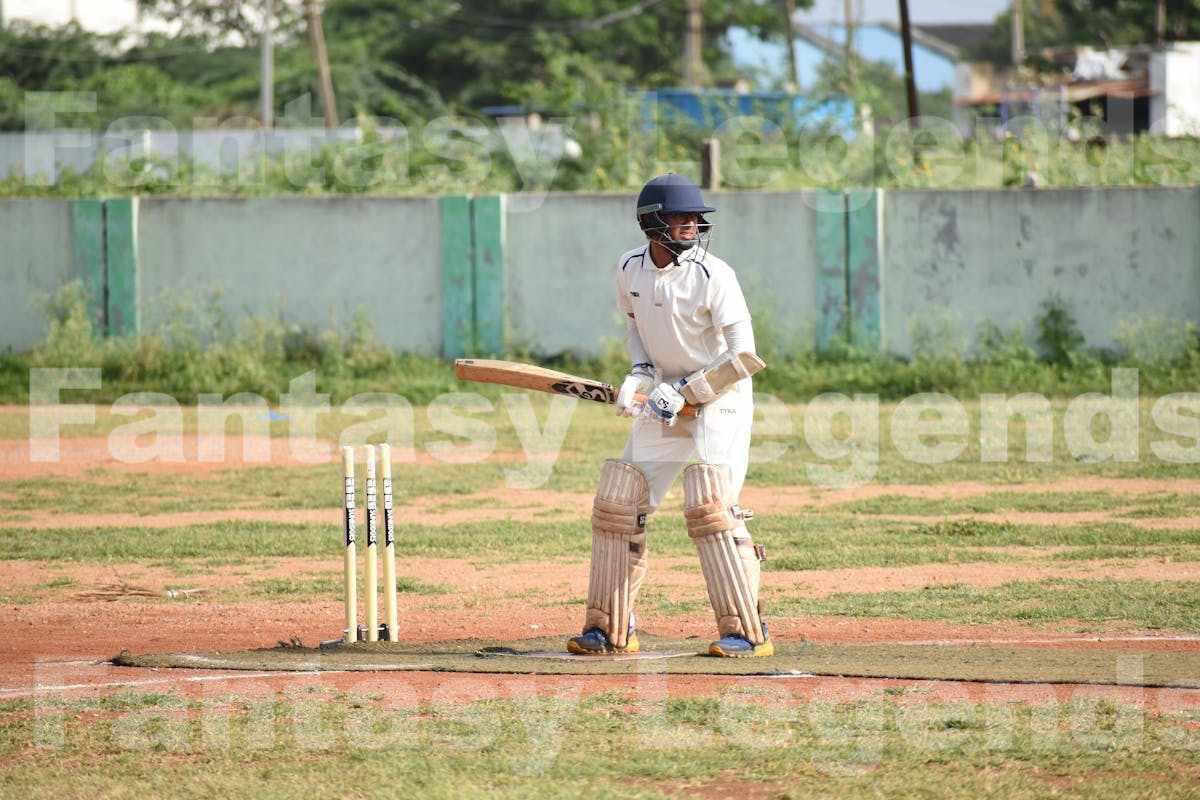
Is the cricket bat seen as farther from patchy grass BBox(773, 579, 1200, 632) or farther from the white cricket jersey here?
patchy grass BBox(773, 579, 1200, 632)

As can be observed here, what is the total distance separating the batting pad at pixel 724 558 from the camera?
801cm

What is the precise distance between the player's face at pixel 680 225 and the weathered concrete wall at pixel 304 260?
1373cm

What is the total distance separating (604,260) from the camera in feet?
70.6

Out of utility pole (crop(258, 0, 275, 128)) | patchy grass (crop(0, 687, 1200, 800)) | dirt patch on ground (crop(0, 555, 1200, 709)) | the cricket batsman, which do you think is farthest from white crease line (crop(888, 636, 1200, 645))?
utility pole (crop(258, 0, 275, 128))

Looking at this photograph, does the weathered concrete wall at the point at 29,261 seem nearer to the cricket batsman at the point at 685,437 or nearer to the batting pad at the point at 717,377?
the cricket batsman at the point at 685,437

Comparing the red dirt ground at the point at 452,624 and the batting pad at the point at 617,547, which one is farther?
the batting pad at the point at 617,547

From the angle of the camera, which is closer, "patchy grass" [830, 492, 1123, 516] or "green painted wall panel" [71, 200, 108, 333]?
"patchy grass" [830, 492, 1123, 516]

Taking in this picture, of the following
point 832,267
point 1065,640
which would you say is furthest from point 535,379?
point 832,267

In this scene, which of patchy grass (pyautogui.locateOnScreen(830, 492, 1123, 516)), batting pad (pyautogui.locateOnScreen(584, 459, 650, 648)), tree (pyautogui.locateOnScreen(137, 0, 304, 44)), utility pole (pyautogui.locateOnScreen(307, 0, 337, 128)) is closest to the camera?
batting pad (pyautogui.locateOnScreen(584, 459, 650, 648))

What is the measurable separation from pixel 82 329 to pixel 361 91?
2794cm

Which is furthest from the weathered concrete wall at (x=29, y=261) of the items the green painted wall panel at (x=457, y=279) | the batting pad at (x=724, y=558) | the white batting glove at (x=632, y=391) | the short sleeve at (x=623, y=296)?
the batting pad at (x=724, y=558)

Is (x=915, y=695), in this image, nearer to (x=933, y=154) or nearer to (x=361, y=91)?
(x=933, y=154)

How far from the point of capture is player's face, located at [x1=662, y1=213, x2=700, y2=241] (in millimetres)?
A: 8266

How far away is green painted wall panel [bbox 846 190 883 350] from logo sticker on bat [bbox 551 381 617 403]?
42.4 feet
